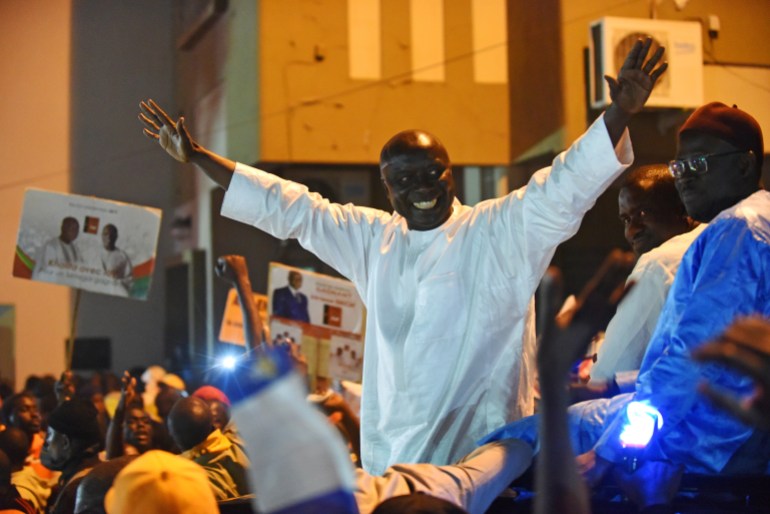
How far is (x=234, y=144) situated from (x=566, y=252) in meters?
5.39

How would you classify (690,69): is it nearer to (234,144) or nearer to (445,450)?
(234,144)

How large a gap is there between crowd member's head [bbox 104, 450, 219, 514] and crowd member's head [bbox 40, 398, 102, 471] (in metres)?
4.43

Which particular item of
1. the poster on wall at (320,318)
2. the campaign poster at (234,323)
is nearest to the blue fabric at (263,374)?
A: the poster on wall at (320,318)

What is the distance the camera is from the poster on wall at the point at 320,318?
31.2 feet

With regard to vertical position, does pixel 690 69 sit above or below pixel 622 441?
above

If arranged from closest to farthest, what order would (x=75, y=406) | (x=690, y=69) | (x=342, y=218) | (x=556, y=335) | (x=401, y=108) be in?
(x=556, y=335), (x=342, y=218), (x=75, y=406), (x=690, y=69), (x=401, y=108)

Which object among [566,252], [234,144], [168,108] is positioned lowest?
[566,252]

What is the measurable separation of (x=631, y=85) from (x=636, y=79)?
0.02 metres

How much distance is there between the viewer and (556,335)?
228 centimetres

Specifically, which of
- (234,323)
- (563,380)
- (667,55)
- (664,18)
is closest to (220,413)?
(234,323)

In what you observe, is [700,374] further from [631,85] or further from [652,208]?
[652,208]

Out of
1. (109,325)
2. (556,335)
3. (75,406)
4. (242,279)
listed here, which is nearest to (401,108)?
(109,325)

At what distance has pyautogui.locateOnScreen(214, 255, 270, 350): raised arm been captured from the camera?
486cm

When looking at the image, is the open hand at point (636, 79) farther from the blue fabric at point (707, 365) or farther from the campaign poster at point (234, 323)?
the campaign poster at point (234, 323)
